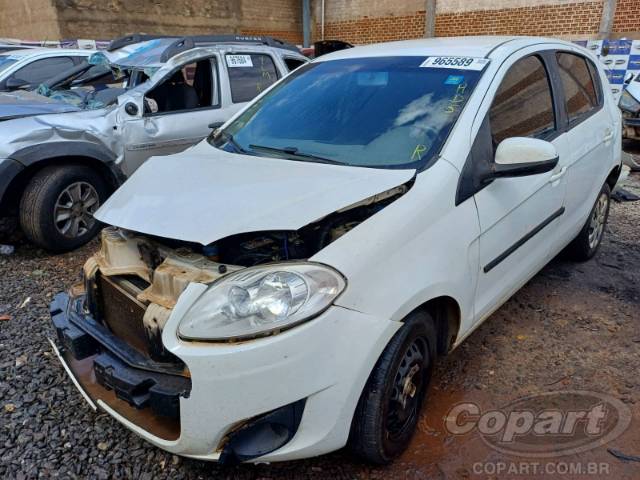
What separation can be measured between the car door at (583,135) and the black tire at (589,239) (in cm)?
22

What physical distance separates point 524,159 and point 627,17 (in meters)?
11.6

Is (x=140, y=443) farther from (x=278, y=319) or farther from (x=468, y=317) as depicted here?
(x=468, y=317)

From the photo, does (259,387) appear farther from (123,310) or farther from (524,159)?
(524,159)

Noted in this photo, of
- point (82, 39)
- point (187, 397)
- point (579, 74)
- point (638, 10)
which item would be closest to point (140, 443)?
point (187, 397)

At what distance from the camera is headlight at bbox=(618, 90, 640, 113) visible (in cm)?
845

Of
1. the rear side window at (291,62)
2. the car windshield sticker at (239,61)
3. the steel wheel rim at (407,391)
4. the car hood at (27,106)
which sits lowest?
the steel wheel rim at (407,391)

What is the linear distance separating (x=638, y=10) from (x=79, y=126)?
12.0 metres

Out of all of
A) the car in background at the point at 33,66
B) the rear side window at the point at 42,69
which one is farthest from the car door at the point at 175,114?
the rear side window at the point at 42,69

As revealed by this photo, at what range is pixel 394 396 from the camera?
83.3 inches

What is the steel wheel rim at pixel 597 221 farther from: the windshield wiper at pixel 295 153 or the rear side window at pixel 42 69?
the rear side window at pixel 42 69

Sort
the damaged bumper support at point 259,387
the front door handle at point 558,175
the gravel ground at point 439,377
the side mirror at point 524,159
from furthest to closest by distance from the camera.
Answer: the front door handle at point 558,175 < the side mirror at point 524,159 < the gravel ground at point 439,377 < the damaged bumper support at point 259,387

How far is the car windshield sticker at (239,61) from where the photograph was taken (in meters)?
5.34

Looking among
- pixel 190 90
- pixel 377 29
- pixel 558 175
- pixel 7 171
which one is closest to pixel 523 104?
pixel 558 175

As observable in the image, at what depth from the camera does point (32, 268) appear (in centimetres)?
421
